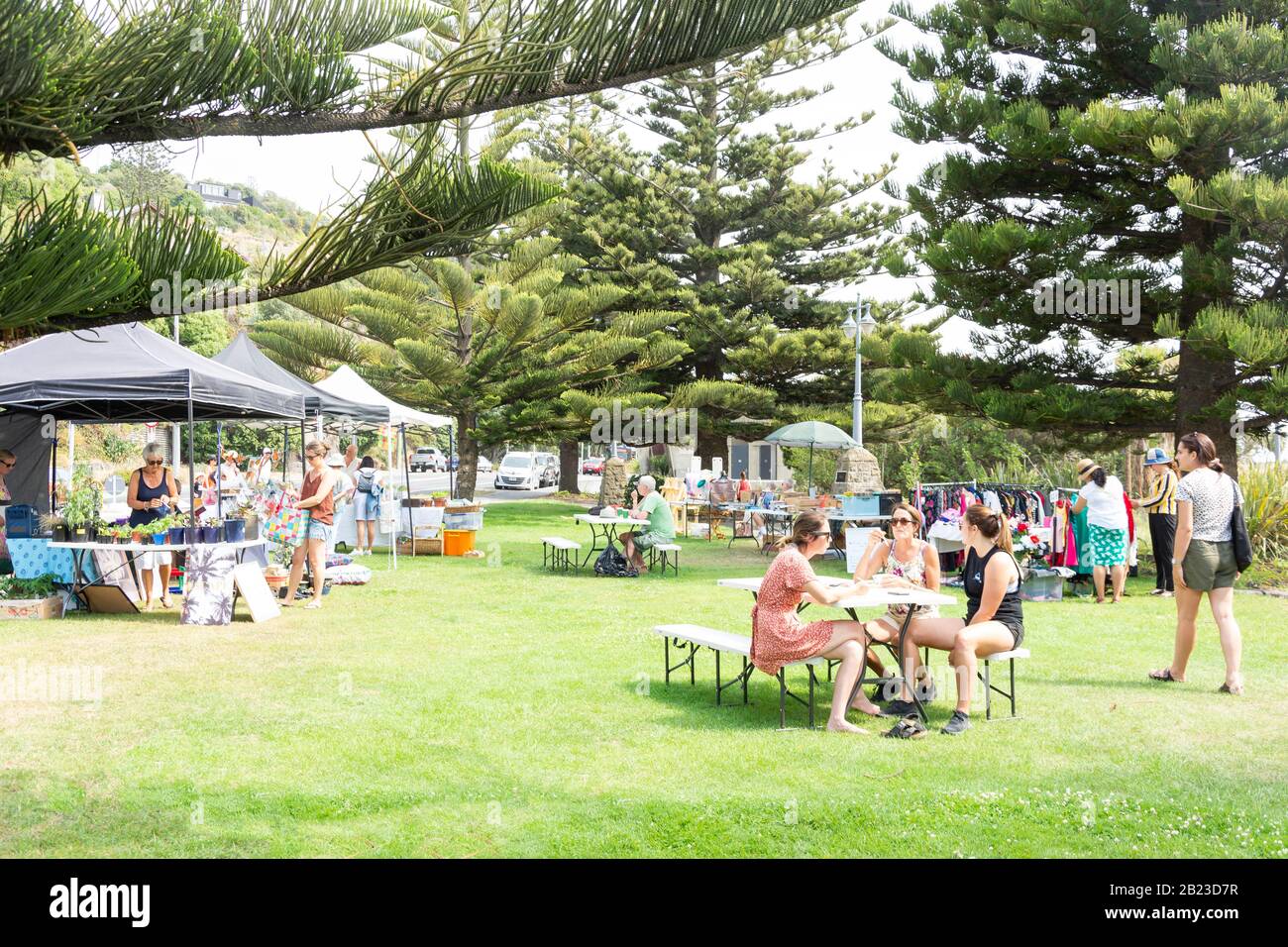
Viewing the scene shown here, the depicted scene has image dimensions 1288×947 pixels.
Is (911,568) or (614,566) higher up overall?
(911,568)

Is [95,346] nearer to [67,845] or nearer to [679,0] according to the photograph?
[67,845]

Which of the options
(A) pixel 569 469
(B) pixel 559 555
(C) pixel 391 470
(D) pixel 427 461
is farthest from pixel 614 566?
(D) pixel 427 461

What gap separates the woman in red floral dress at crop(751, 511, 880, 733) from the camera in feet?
19.1

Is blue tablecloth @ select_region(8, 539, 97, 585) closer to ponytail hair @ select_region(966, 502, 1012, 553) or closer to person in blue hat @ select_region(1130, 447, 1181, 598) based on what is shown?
ponytail hair @ select_region(966, 502, 1012, 553)

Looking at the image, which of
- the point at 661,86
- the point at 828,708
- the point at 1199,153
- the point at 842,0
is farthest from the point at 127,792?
the point at 661,86

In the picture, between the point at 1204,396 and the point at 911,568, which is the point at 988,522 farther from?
the point at 1204,396

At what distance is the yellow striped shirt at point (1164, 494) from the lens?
10.4 metres

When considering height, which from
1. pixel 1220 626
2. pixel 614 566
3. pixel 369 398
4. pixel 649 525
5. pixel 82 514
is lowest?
pixel 614 566

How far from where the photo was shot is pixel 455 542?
15930 millimetres

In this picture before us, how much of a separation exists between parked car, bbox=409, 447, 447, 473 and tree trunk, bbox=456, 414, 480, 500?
25093mm

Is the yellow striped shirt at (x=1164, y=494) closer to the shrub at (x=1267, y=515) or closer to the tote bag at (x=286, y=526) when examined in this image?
the shrub at (x=1267, y=515)

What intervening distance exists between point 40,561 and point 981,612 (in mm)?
8214

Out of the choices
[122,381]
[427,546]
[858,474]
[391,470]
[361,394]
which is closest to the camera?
[122,381]

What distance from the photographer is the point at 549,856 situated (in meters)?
3.89
